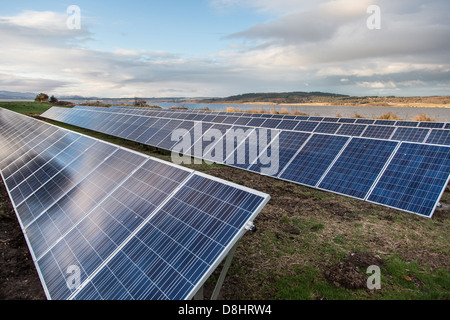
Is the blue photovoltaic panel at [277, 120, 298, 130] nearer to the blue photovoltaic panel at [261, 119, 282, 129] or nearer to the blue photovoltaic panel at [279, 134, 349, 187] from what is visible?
the blue photovoltaic panel at [261, 119, 282, 129]

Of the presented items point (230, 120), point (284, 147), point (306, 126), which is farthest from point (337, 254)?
point (230, 120)

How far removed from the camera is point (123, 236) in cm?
549

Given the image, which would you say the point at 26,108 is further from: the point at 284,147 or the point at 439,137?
the point at 439,137

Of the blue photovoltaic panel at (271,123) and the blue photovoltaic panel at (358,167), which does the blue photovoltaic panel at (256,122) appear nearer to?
the blue photovoltaic panel at (271,123)

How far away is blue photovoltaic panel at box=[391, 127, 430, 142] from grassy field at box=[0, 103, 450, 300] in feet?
31.4

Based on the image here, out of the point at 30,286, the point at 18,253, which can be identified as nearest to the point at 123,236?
the point at 30,286

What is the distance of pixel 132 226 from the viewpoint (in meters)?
5.64

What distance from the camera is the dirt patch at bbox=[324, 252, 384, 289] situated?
21.9 feet

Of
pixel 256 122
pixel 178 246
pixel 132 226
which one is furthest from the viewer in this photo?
pixel 256 122

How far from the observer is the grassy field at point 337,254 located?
21.4ft

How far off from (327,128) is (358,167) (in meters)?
12.0

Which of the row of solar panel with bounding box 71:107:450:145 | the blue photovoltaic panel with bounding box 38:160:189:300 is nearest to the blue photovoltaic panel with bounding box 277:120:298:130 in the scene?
the row of solar panel with bounding box 71:107:450:145
